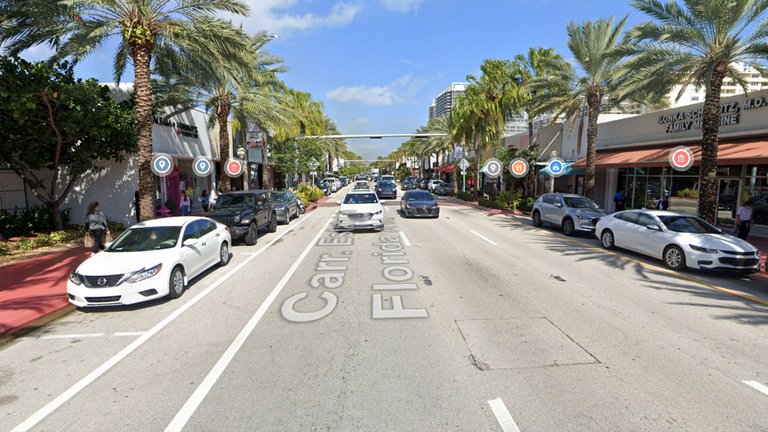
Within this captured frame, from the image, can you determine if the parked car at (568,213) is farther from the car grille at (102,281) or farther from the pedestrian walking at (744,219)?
the car grille at (102,281)

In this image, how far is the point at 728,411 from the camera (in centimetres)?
381

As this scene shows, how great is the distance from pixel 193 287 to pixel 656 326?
28.0ft

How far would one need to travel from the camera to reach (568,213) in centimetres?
1556

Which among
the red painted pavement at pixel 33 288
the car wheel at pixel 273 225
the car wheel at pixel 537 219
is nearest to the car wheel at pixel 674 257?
the car wheel at pixel 537 219

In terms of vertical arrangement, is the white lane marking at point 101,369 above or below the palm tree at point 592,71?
below

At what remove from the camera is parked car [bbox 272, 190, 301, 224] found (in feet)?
63.0

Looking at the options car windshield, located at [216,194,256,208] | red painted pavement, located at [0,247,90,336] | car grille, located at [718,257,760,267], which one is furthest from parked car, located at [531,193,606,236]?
red painted pavement, located at [0,247,90,336]

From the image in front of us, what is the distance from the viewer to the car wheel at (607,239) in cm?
1236

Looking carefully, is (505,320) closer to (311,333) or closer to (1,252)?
(311,333)

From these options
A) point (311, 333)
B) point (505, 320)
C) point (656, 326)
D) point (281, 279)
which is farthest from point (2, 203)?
point (656, 326)

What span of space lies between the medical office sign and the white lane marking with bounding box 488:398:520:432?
17.2 meters

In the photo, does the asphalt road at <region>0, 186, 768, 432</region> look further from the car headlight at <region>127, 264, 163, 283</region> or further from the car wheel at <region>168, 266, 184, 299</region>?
the car headlight at <region>127, 264, 163, 283</region>

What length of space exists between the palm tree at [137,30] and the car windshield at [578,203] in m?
13.6

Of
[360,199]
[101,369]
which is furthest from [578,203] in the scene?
[101,369]
